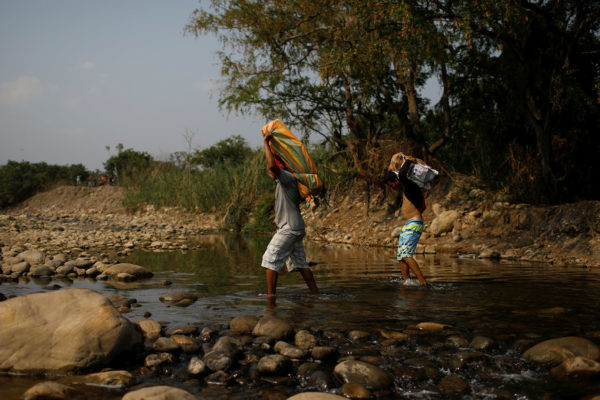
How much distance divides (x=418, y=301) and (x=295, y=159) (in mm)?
2215

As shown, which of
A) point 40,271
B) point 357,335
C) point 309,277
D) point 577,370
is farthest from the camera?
point 40,271

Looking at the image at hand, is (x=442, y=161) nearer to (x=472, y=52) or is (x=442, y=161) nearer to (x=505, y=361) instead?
(x=472, y=52)

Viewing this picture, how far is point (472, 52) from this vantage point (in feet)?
42.1

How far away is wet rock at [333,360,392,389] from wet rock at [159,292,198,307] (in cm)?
287

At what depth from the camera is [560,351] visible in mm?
3600

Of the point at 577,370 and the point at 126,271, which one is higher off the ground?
the point at 126,271

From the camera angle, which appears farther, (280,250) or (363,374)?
(280,250)

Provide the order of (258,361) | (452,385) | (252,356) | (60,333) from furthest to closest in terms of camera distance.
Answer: (252,356) < (258,361) < (60,333) < (452,385)

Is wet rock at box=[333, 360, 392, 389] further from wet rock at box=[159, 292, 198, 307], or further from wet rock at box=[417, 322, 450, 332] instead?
wet rock at box=[159, 292, 198, 307]

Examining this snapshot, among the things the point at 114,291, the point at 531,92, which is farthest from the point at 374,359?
the point at 531,92

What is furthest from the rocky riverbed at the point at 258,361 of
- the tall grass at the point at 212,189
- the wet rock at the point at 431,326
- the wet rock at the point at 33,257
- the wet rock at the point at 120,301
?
the tall grass at the point at 212,189

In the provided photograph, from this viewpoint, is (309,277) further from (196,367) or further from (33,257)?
(33,257)

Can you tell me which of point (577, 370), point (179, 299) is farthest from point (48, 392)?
point (577, 370)

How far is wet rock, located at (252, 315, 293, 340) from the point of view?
4217 mm
